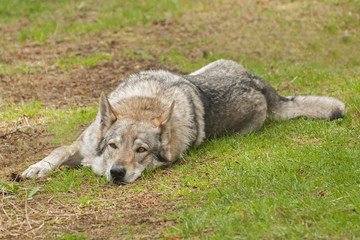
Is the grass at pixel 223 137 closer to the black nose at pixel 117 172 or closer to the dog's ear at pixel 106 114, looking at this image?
the black nose at pixel 117 172

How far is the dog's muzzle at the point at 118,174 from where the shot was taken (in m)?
4.80

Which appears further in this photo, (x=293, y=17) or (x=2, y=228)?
(x=293, y=17)

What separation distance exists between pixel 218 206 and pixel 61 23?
30.7 feet

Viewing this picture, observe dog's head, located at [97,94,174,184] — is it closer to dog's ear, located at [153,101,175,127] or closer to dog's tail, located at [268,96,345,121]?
dog's ear, located at [153,101,175,127]

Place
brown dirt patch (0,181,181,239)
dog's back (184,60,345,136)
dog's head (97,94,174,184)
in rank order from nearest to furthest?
brown dirt patch (0,181,181,239) < dog's head (97,94,174,184) < dog's back (184,60,345,136)

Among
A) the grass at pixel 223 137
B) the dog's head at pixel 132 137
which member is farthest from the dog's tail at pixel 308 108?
the dog's head at pixel 132 137

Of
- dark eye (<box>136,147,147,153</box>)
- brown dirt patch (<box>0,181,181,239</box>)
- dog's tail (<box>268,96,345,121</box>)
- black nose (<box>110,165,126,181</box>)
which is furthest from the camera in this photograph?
dog's tail (<box>268,96,345,121</box>)

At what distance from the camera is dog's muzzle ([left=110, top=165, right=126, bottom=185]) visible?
4.80m

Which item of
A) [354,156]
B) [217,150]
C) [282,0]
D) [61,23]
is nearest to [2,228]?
[217,150]

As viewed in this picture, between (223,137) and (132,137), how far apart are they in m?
1.69

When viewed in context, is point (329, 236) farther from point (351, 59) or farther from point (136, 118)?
point (351, 59)

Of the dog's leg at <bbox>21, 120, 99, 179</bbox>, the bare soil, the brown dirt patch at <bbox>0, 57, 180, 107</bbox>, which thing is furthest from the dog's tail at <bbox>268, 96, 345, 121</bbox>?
the brown dirt patch at <bbox>0, 57, 180, 107</bbox>

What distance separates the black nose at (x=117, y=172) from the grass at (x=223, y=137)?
13 centimetres

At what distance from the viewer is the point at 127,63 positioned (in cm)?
964
